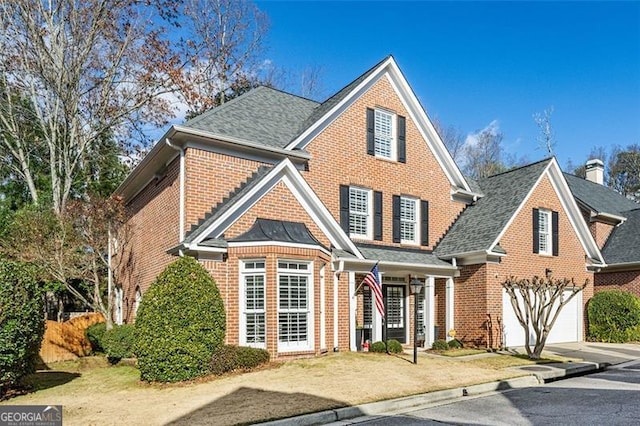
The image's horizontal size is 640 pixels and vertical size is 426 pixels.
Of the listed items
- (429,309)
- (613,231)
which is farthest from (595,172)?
(429,309)

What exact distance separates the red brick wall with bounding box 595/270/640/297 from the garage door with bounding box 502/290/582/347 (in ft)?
10.1

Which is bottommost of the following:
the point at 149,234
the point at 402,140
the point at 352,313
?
the point at 352,313

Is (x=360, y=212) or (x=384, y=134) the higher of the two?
(x=384, y=134)

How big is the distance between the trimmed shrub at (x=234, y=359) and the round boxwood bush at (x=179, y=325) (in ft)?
0.58

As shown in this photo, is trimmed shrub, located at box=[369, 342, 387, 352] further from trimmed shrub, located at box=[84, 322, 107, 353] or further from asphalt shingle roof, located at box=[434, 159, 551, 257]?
trimmed shrub, located at box=[84, 322, 107, 353]

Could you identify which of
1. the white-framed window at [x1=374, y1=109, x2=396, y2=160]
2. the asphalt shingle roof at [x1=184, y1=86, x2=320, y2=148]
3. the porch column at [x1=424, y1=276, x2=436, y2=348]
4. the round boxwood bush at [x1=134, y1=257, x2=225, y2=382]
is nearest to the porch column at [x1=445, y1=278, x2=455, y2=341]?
the porch column at [x1=424, y1=276, x2=436, y2=348]

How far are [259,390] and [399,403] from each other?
2.68 m

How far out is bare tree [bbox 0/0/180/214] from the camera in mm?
23266

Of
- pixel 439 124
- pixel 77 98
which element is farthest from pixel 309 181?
pixel 439 124

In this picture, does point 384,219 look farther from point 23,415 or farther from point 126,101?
point 126,101

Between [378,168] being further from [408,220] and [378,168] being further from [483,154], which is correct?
[483,154]

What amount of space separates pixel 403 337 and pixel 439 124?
95.4ft

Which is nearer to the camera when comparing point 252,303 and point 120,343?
point 252,303

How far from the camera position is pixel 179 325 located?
11.2 metres
